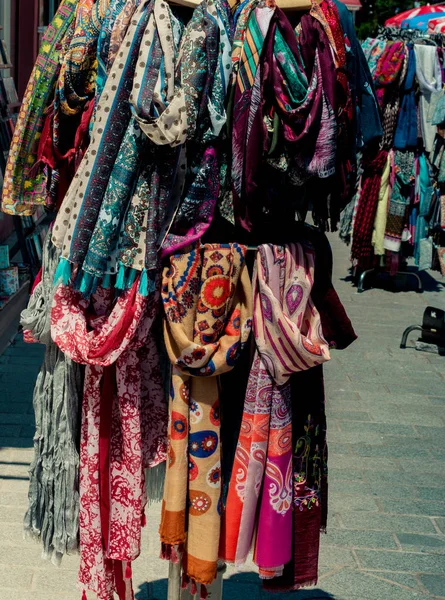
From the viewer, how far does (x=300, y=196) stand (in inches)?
106

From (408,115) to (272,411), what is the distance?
645 centimetres

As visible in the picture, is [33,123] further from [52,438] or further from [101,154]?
[52,438]

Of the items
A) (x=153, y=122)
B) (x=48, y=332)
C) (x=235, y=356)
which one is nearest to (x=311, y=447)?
(x=235, y=356)

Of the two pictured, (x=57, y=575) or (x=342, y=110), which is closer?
(x=342, y=110)

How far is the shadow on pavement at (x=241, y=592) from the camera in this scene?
3525 millimetres

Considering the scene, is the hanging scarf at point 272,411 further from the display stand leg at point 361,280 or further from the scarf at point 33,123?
the display stand leg at point 361,280

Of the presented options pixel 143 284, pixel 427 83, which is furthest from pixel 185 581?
pixel 427 83

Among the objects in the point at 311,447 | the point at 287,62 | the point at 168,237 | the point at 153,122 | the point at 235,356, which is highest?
the point at 287,62

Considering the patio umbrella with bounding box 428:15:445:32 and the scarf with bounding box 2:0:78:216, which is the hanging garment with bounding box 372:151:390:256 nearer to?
the patio umbrella with bounding box 428:15:445:32

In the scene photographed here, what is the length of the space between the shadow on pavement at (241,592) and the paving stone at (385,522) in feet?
2.09

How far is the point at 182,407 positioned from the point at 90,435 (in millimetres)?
312

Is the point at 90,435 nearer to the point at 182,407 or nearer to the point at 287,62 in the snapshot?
the point at 182,407

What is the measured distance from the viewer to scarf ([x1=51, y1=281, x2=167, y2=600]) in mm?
2586

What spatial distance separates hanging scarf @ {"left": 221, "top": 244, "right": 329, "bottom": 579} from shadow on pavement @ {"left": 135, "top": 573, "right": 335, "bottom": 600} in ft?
2.97
